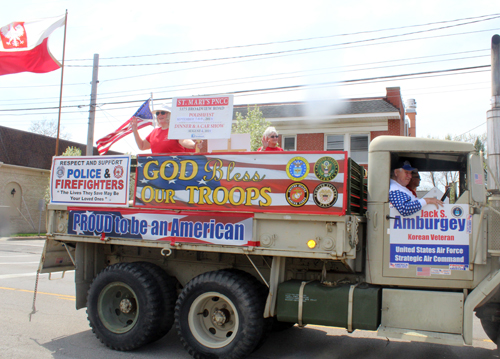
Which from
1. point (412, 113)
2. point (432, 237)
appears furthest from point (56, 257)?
point (412, 113)

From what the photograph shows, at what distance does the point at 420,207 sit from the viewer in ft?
15.1

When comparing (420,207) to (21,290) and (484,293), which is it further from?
(21,290)

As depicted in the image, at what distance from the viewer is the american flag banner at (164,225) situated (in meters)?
4.90

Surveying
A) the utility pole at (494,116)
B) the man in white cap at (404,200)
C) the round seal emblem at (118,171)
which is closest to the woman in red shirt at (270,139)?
the man in white cap at (404,200)

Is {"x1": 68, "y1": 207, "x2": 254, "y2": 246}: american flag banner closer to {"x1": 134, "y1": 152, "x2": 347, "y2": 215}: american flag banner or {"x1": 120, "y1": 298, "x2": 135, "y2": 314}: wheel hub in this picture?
{"x1": 134, "y1": 152, "x2": 347, "y2": 215}: american flag banner

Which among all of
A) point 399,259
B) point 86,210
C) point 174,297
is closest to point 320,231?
point 399,259

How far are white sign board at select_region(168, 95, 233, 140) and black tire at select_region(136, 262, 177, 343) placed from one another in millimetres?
1764

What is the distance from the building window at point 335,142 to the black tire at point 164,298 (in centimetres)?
1628

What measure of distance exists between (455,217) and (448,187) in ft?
2.32

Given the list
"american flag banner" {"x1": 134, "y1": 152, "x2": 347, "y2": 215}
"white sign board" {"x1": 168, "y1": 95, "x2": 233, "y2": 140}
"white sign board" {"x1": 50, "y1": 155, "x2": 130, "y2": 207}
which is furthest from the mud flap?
"white sign board" {"x1": 168, "y1": 95, "x2": 233, "y2": 140}

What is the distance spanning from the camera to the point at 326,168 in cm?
466

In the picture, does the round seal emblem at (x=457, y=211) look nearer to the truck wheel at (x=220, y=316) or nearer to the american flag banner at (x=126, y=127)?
the truck wheel at (x=220, y=316)

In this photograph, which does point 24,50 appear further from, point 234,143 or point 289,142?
point 289,142

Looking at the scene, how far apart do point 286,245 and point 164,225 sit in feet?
5.02
